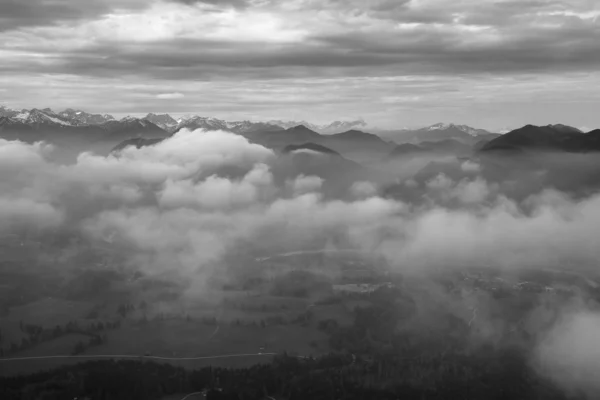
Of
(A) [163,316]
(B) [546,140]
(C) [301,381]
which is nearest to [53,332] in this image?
(A) [163,316]

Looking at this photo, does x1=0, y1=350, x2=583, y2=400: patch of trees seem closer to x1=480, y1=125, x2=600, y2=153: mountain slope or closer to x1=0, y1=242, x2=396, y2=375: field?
x1=0, y1=242, x2=396, y2=375: field

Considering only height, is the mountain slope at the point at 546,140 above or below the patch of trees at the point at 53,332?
above

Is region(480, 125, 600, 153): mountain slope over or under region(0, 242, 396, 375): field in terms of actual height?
over

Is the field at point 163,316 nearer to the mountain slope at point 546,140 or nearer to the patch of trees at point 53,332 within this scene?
the patch of trees at point 53,332

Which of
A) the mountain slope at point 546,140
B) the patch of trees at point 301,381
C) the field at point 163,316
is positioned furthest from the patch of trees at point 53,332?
the mountain slope at point 546,140

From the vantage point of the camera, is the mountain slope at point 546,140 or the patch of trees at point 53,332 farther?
the mountain slope at point 546,140

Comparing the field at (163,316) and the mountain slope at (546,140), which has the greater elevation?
the mountain slope at (546,140)

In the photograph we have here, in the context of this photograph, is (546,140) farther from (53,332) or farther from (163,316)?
(53,332)

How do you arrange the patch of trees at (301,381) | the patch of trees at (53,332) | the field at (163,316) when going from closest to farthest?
the patch of trees at (301,381) → the patch of trees at (53,332) → the field at (163,316)

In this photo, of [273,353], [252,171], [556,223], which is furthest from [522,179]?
[273,353]

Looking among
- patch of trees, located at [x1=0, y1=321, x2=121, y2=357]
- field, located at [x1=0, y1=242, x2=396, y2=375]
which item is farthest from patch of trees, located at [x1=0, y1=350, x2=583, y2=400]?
patch of trees, located at [x1=0, y1=321, x2=121, y2=357]

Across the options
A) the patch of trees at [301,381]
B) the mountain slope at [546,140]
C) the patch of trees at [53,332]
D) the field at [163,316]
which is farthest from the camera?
the mountain slope at [546,140]

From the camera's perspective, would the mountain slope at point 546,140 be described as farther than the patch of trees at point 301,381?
Yes
